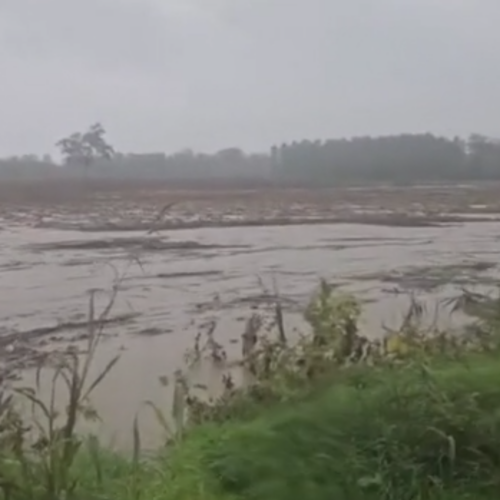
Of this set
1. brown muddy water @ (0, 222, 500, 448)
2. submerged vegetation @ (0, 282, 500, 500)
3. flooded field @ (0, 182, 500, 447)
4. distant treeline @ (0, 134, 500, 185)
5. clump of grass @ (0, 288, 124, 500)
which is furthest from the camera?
distant treeline @ (0, 134, 500, 185)

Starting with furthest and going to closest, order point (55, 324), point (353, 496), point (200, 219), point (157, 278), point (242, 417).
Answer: point (200, 219), point (157, 278), point (55, 324), point (242, 417), point (353, 496)

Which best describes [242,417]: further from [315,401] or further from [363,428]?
[363,428]

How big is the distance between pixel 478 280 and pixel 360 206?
6361 millimetres

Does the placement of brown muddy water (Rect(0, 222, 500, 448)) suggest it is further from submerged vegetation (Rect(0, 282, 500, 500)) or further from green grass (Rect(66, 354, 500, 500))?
green grass (Rect(66, 354, 500, 500))

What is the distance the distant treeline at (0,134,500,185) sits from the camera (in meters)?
8.29

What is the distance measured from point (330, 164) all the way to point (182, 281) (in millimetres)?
2593

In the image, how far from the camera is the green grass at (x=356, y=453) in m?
2.99

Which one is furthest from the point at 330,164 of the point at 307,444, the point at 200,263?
the point at 307,444

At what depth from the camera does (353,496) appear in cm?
292

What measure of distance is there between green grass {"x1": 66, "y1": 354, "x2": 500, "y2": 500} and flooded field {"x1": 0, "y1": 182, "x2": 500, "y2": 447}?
79cm

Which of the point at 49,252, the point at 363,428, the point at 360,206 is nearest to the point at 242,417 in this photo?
the point at 363,428

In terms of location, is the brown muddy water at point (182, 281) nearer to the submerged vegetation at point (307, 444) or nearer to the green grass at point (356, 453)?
the submerged vegetation at point (307, 444)

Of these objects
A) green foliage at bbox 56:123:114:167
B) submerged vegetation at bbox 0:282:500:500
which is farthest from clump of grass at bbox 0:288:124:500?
green foliage at bbox 56:123:114:167

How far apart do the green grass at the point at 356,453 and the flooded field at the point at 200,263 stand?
2.59ft
